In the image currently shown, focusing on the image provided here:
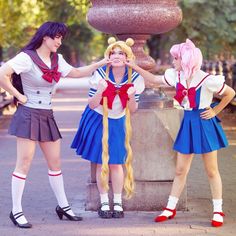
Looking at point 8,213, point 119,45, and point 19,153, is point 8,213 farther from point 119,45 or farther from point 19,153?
point 119,45

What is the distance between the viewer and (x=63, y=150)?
42.8 feet

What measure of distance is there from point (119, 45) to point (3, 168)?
4.46 m

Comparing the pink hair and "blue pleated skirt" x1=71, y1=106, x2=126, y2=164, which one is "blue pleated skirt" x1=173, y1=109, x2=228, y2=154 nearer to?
the pink hair

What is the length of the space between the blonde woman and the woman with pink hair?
0.54 ft

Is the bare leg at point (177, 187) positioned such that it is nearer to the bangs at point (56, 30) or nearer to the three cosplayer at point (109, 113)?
the three cosplayer at point (109, 113)

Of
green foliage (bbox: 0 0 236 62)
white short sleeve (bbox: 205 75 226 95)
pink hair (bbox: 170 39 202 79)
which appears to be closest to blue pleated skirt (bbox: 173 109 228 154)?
white short sleeve (bbox: 205 75 226 95)

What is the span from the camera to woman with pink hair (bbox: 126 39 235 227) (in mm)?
6750

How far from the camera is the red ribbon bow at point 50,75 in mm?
6677

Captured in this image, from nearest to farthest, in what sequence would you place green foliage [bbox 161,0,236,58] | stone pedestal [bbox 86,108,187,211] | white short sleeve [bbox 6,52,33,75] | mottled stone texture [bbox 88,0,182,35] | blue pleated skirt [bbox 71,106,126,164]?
white short sleeve [bbox 6,52,33,75] → blue pleated skirt [bbox 71,106,126,164] → stone pedestal [bbox 86,108,187,211] → mottled stone texture [bbox 88,0,182,35] → green foliage [bbox 161,0,236,58]

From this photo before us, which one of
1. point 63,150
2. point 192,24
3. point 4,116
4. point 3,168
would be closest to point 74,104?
point 192,24

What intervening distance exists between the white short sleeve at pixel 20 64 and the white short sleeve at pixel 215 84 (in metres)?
1.60

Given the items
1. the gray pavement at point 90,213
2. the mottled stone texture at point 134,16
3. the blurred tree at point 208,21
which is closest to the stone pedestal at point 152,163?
the gray pavement at point 90,213

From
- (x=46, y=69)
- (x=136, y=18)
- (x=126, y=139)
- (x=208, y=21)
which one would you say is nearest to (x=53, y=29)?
(x=46, y=69)

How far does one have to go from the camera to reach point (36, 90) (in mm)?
6754
